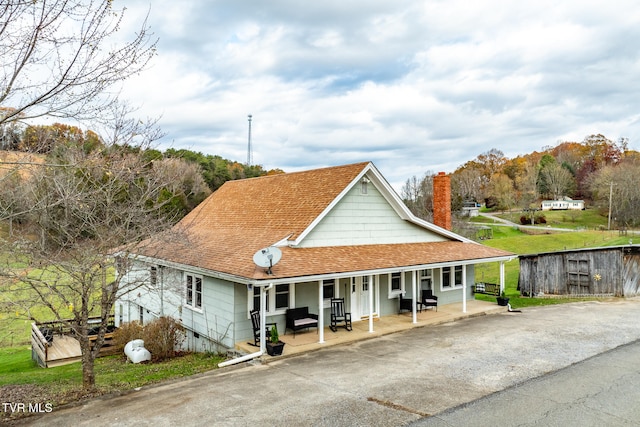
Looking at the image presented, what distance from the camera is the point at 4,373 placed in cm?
1425

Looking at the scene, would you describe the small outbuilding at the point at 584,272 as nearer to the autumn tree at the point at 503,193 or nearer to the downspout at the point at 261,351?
the downspout at the point at 261,351

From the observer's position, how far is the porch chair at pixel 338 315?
13.6 meters

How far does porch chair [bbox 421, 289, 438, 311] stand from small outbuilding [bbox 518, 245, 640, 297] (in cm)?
923

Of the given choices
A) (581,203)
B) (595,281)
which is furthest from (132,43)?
(581,203)

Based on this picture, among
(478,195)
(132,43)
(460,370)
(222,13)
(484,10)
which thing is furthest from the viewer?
(478,195)

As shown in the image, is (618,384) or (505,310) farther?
(505,310)

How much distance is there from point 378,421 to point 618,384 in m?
5.34

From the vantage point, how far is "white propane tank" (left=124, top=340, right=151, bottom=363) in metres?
13.4

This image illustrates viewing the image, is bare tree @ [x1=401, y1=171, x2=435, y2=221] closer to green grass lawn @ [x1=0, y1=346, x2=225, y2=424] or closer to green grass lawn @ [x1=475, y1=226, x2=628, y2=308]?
green grass lawn @ [x1=475, y1=226, x2=628, y2=308]

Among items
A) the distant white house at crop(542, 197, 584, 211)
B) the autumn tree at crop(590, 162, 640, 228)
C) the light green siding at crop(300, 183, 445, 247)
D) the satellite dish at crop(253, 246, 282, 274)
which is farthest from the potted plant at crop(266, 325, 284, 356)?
the distant white house at crop(542, 197, 584, 211)

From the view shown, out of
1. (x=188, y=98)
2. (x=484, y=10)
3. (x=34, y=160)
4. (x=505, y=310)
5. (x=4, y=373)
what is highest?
(x=484, y=10)

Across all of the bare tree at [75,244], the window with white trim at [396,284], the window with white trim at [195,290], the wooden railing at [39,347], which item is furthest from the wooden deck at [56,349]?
the window with white trim at [396,284]

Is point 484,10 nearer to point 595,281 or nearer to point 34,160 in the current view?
point 34,160

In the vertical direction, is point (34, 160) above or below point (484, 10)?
below
